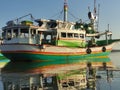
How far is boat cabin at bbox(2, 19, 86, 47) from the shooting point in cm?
4131

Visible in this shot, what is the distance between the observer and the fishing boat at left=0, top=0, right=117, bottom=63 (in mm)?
40750

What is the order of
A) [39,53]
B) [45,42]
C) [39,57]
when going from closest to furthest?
1. [39,53]
2. [39,57]
3. [45,42]

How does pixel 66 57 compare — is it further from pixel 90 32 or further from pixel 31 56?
pixel 90 32

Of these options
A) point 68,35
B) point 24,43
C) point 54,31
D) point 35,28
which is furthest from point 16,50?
point 68,35

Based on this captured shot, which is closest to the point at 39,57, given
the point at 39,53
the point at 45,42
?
the point at 39,53

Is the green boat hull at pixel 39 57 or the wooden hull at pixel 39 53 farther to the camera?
the green boat hull at pixel 39 57

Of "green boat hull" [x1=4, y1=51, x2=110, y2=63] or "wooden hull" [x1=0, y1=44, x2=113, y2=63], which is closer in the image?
"wooden hull" [x1=0, y1=44, x2=113, y2=63]

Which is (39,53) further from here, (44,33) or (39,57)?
(44,33)

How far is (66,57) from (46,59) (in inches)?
171

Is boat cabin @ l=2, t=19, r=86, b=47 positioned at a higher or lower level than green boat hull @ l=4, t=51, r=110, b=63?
higher

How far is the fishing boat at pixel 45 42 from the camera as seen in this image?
134 feet

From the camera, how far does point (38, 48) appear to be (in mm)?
40938

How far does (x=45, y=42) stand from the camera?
153 ft

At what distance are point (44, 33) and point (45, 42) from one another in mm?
1861
